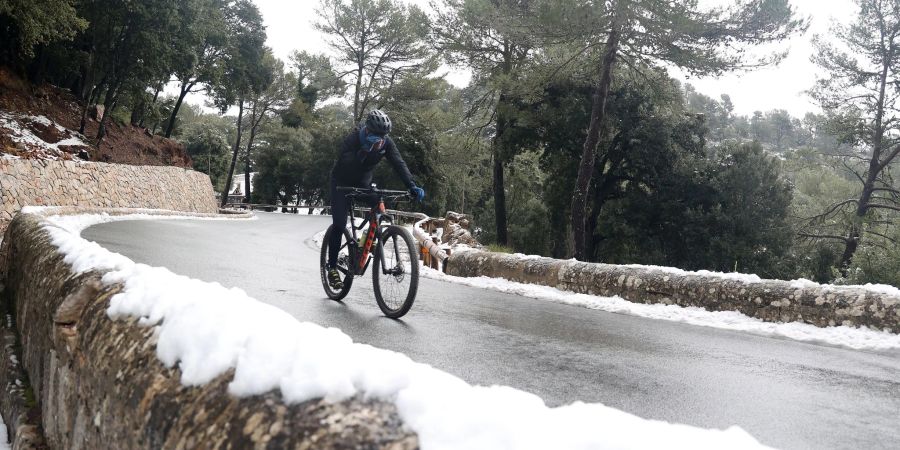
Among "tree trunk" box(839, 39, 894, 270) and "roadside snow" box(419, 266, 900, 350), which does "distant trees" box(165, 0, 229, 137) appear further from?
"tree trunk" box(839, 39, 894, 270)

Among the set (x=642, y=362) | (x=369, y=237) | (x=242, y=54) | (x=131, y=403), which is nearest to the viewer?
(x=131, y=403)

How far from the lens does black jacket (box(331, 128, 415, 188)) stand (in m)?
6.11

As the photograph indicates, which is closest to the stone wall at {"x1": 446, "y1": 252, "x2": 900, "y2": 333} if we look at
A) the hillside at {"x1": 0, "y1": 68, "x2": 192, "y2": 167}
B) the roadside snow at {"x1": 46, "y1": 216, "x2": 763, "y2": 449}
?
the roadside snow at {"x1": 46, "y1": 216, "x2": 763, "y2": 449}

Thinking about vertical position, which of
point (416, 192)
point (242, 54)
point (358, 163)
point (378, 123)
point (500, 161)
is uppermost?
point (242, 54)

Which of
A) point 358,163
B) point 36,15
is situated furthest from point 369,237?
point 36,15

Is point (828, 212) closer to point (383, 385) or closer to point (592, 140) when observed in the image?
point (592, 140)

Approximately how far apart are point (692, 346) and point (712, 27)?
14710mm

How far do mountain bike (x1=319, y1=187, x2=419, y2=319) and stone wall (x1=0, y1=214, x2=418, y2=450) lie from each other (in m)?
2.57

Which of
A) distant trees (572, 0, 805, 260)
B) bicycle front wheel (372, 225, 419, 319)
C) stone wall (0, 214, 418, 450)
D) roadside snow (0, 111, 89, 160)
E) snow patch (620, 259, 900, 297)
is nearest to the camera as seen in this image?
stone wall (0, 214, 418, 450)

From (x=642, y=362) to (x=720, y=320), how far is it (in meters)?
2.81

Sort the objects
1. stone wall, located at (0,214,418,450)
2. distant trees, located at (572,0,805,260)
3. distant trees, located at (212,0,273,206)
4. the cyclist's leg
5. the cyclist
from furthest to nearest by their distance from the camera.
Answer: distant trees, located at (212,0,273,206) < distant trees, located at (572,0,805,260) < the cyclist's leg < the cyclist < stone wall, located at (0,214,418,450)

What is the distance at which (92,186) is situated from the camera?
22.2m

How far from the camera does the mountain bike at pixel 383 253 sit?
581cm

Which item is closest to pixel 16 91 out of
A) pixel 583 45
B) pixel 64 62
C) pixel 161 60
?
pixel 64 62
